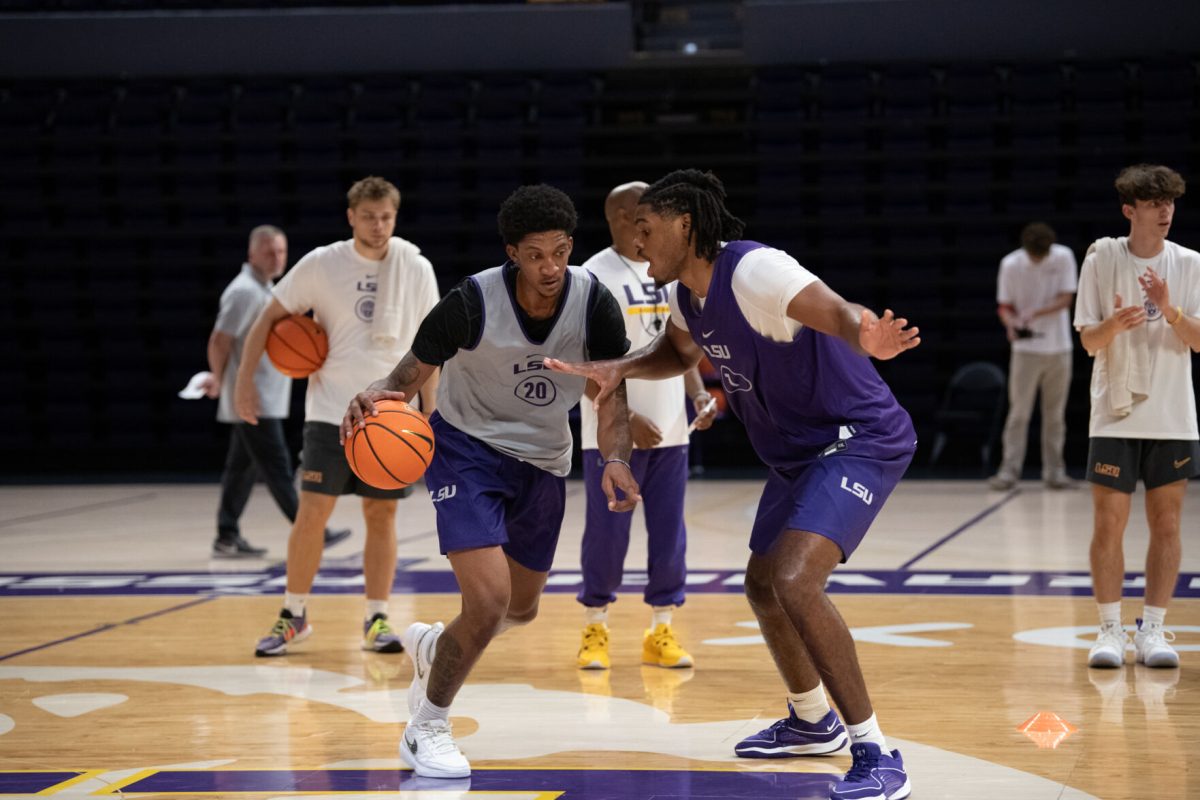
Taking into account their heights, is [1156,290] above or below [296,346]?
above

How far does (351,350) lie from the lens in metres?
5.62

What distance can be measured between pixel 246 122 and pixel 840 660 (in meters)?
11.3

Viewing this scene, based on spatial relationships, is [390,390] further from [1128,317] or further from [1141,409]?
[1141,409]

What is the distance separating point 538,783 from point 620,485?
31.4 inches

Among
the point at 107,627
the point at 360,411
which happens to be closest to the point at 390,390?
the point at 360,411

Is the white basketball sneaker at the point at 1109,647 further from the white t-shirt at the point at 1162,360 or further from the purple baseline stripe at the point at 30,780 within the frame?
the purple baseline stripe at the point at 30,780

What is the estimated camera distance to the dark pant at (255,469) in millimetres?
7863

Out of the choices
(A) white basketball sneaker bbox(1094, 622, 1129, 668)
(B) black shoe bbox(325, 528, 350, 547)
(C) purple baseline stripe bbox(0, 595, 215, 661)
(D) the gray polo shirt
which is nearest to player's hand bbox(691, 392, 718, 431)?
(A) white basketball sneaker bbox(1094, 622, 1129, 668)

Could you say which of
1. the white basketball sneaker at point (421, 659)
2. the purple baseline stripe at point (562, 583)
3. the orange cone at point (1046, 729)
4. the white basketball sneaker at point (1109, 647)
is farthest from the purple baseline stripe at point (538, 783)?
the purple baseline stripe at point (562, 583)

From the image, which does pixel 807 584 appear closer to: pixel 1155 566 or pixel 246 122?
pixel 1155 566

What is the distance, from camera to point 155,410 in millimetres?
13359

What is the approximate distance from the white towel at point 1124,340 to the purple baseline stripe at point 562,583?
1571 millimetres

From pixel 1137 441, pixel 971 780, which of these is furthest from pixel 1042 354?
pixel 971 780

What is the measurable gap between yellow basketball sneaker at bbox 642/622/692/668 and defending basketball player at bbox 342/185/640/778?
44.1 inches
